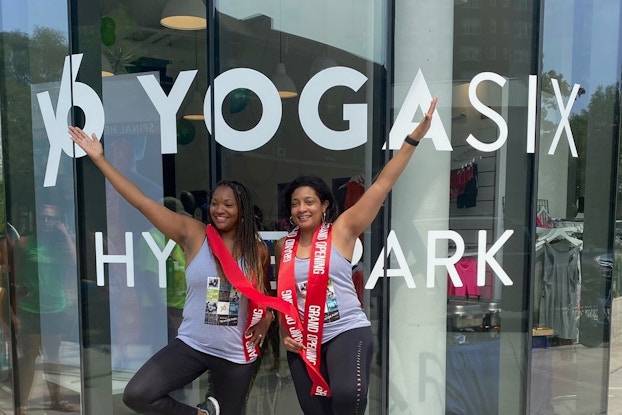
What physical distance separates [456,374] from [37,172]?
381 centimetres

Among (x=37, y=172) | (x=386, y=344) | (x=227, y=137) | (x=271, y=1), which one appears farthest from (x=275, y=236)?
(x=37, y=172)

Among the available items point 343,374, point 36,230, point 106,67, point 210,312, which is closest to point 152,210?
point 210,312

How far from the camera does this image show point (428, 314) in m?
3.82

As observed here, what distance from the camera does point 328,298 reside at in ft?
9.20

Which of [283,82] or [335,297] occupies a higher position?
[283,82]

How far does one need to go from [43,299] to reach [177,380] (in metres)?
2.30

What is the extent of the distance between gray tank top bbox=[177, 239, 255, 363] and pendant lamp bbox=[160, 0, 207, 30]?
1862 millimetres

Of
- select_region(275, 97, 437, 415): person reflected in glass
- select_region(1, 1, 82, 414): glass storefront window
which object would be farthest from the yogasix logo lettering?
select_region(1, 1, 82, 414): glass storefront window

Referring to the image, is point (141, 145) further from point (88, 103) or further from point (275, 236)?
point (275, 236)

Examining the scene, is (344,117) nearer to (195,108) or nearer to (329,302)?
(195,108)

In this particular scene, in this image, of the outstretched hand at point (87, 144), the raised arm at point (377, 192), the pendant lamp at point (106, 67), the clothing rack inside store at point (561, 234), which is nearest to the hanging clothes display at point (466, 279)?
the clothing rack inside store at point (561, 234)

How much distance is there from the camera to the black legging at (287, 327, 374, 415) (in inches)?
107

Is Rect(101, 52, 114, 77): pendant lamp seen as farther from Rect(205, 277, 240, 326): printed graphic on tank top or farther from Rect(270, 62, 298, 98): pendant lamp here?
Rect(205, 277, 240, 326): printed graphic on tank top

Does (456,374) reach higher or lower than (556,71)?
lower
